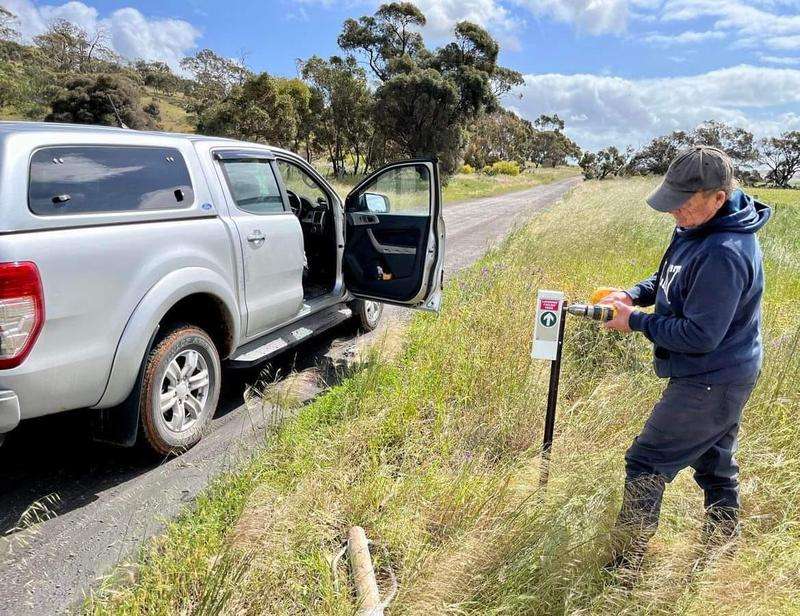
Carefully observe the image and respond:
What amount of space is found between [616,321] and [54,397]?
8.74 feet

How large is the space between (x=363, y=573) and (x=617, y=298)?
166cm

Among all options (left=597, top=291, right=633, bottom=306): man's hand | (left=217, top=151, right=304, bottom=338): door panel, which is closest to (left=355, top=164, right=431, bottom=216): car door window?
(left=217, top=151, right=304, bottom=338): door panel

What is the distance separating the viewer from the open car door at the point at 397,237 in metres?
4.57

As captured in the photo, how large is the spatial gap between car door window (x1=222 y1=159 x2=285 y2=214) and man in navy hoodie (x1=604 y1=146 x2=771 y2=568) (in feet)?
8.93

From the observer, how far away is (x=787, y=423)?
349cm

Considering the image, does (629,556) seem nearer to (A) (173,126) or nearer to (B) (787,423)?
(B) (787,423)

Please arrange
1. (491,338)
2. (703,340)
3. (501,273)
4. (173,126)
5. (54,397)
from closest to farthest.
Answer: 1. (703,340)
2. (54,397)
3. (491,338)
4. (501,273)
5. (173,126)

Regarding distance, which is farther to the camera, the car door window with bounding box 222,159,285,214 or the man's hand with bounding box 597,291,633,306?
the car door window with bounding box 222,159,285,214

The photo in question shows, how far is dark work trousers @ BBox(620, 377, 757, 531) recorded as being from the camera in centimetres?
218

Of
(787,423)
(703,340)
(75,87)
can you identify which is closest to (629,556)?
(703,340)

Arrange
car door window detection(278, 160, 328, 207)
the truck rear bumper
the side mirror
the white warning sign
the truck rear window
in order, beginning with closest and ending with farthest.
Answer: the truck rear bumper < the truck rear window < the white warning sign < the side mirror < car door window detection(278, 160, 328, 207)

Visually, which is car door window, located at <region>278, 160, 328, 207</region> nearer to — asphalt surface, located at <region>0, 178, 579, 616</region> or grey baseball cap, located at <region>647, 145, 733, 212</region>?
asphalt surface, located at <region>0, 178, 579, 616</region>

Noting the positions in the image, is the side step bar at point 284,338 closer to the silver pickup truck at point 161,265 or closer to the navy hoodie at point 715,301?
the silver pickup truck at point 161,265

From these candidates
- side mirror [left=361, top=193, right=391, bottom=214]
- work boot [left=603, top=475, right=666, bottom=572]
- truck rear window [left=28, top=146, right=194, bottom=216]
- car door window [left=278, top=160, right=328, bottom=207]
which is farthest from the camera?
car door window [left=278, top=160, right=328, bottom=207]
